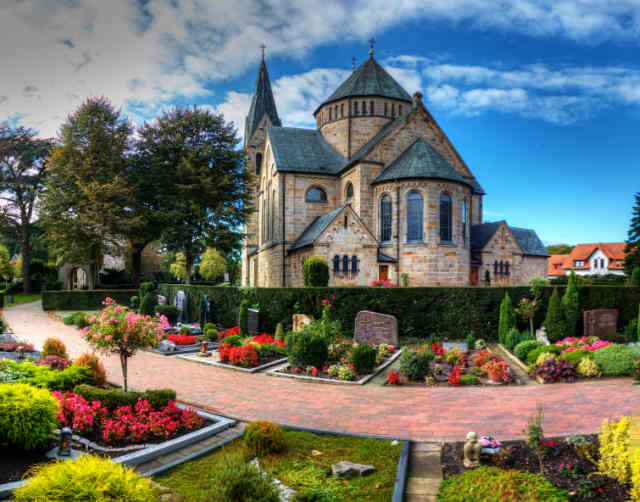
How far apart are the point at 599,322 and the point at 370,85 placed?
26657mm

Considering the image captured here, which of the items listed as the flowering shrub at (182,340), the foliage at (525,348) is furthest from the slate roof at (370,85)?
the foliage at (525,348)

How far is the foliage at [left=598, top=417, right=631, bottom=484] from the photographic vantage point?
4.91 meters

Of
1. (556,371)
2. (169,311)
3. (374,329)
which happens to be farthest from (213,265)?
(556,371)

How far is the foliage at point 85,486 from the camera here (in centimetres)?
351

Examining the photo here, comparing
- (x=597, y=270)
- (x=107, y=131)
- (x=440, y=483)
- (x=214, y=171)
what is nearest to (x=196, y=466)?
(x=440, y=483)

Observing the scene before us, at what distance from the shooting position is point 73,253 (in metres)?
32.9

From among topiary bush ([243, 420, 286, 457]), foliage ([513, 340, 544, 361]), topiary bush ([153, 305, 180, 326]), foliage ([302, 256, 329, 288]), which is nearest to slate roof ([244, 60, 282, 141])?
topiary bush ([153, 305, 180, 326])

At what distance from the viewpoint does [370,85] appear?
117 feet

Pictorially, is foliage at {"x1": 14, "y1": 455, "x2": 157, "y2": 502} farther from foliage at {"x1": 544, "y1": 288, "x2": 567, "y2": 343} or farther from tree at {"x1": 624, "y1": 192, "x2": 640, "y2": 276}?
tree at {"x1": 624, "y1": 192, "x2": 640, "y2": 276}

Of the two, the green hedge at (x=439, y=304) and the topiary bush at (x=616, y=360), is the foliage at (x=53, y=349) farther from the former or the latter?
the topiary bush at (x=616, y=360)

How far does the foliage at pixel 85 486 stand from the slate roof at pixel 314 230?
2128 centimetres

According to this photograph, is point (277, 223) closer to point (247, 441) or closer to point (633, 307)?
point (633, 307)

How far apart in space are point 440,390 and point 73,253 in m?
32.2

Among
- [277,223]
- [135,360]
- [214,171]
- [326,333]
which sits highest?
[214,171]
